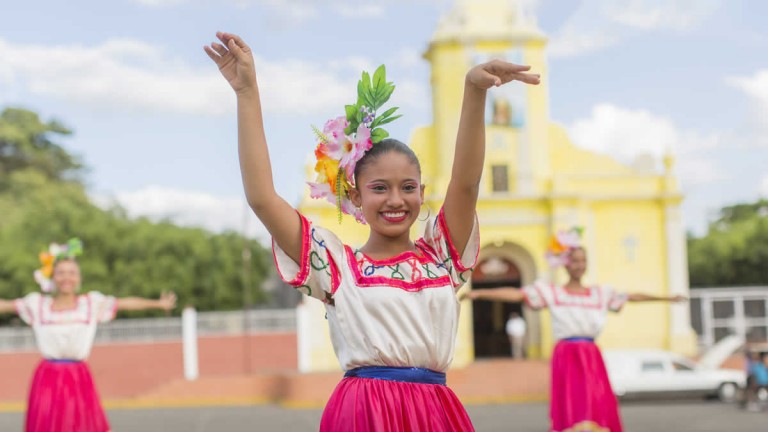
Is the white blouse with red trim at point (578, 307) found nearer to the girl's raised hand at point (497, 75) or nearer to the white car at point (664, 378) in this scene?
the girl's raised hand at point (497, 75)

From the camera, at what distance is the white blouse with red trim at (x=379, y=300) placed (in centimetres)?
349

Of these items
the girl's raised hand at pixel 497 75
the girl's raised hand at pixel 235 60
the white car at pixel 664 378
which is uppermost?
the girl's raised hand at pixel 235 60

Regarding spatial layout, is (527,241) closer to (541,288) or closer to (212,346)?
(212,346)

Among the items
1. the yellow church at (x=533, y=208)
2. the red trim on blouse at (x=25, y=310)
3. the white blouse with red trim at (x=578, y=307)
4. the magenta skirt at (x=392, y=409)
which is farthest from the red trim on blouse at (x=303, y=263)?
the yellow church at (x=533, y=208)

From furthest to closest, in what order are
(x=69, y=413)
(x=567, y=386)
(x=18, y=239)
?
(x=18, y=239) → (x=567, y=386) → (x=69, y=413)

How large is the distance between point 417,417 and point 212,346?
76.8 feet

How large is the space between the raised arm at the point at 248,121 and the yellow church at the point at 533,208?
22258mm

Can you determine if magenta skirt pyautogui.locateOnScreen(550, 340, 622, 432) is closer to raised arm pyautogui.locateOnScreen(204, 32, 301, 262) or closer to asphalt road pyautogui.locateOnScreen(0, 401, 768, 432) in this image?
asphalt road pyautogui.locateOnScreen(0, 401, 768, 432)

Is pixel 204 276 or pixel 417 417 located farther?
pixel 204 276

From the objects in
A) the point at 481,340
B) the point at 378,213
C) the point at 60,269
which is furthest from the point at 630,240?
the point at 378,213

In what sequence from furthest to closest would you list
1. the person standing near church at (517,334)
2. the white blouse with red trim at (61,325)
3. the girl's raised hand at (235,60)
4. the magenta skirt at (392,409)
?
the person standing near church at (517,334)
the white blouse with red trim at (61,325)
the magenta skirt at (392,409)
the girl's raised hand at (235,60)

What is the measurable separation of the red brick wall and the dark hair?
75.7 ft

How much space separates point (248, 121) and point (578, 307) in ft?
21.7

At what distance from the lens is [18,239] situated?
31.7 m
